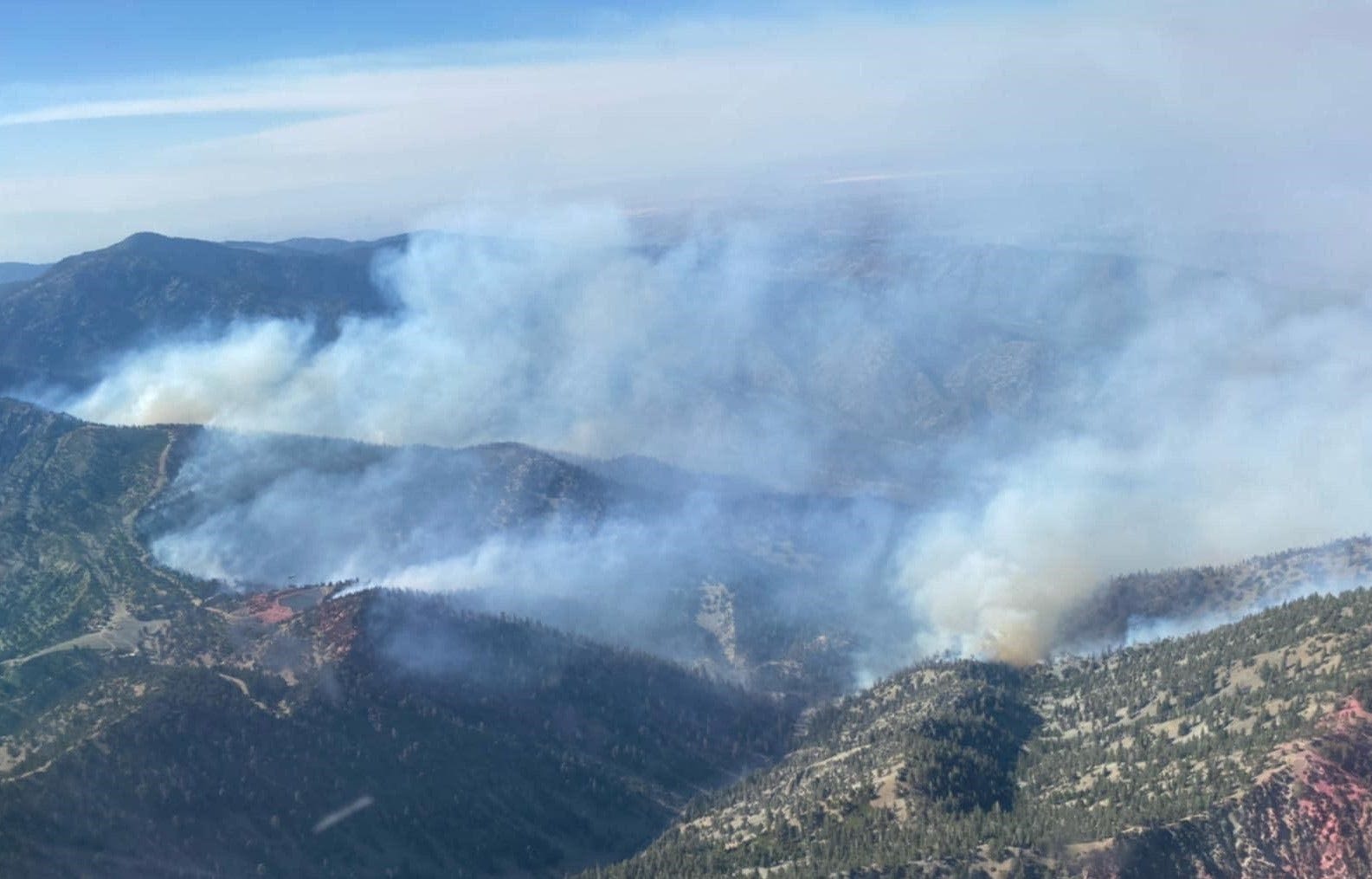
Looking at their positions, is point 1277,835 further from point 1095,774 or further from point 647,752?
point 647,752

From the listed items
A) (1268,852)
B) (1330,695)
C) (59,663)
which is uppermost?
(59,663)

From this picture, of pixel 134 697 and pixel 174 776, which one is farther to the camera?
pixel 134 697

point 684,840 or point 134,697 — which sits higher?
point 134,697

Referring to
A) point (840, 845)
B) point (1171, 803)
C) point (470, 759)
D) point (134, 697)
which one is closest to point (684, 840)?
point (840, 845)

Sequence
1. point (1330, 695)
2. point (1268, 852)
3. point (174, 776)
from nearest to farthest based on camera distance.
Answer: point (1268, 852) → point (1330, 695) → point (174, 776)

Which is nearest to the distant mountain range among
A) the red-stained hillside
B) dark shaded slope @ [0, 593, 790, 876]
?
the red-stained hillside

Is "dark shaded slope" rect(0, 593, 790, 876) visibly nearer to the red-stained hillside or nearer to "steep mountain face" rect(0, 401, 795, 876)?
"steep mountain face" rect(0, 401, 795, 876)

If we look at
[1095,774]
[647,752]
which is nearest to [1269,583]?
[1095,774]

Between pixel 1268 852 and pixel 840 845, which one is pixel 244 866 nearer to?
pixel 840 845

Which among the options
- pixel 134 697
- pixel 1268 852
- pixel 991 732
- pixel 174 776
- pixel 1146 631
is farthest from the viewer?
pixel 1146 631
